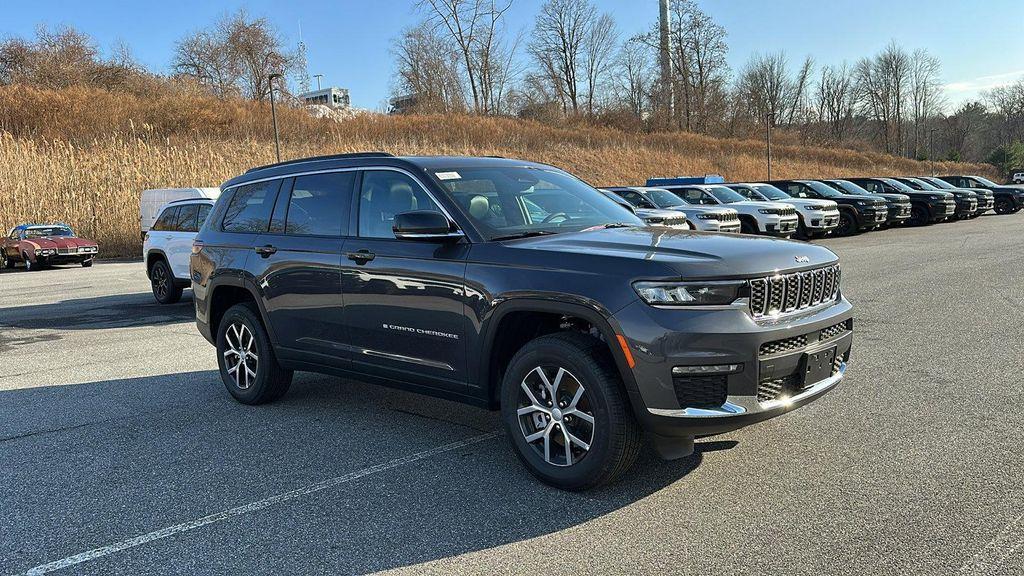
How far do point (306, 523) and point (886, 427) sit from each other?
361cm

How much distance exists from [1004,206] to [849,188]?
12099mm

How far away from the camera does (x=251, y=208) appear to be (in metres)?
6.07

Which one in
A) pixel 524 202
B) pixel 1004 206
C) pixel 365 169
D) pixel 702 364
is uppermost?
pixel 365 169

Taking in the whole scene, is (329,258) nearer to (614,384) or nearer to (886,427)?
(614,384)

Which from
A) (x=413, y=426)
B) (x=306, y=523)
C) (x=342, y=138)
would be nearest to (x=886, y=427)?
(x=413, y=426)

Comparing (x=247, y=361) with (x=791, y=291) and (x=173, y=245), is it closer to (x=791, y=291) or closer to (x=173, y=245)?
(x=791, y=291)

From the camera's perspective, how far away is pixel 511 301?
404cm

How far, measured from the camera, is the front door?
439 centimetres

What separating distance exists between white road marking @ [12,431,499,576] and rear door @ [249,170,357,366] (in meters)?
0.97

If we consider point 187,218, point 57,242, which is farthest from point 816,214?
point 57,242

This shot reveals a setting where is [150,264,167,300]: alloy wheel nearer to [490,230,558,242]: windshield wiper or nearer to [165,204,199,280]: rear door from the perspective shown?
[165,204,199,280]: rear door

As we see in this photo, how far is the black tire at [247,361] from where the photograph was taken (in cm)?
581

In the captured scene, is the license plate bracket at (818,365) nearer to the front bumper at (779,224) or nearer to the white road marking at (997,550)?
the white road marking at (997,550)

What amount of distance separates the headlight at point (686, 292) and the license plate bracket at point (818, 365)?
2.00ft
